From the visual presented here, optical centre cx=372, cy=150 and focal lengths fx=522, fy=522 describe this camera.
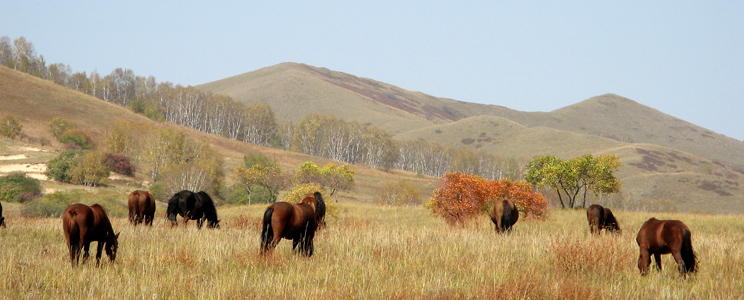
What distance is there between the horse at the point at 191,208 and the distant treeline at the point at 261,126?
123 meters

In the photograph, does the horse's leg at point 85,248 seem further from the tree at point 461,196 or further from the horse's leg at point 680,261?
the tree at point 461,196

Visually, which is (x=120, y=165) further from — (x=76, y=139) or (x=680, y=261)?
(x=680, y=261)

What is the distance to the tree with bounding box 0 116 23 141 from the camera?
7678 centimetres

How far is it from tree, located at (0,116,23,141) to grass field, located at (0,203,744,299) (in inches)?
3096

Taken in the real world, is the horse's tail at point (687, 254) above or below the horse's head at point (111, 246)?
above

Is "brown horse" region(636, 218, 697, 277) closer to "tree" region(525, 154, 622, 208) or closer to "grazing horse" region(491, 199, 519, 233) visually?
"grazing horse" region(491, 199, 519, 233)

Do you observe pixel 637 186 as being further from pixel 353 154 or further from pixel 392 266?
pixel 392 266

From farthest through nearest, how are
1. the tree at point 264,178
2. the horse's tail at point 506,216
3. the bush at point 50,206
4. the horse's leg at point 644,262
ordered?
the tree at point 264,178 < the bush at point 50,206 < the horse's tail at point 506,216 < the horse's leg at point 644,262

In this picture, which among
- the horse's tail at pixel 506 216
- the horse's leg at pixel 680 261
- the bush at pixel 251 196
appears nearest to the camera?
the horse's leg at pixel 680 261

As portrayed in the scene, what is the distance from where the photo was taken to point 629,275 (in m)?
8.91

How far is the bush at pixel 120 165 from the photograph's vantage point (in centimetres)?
6231

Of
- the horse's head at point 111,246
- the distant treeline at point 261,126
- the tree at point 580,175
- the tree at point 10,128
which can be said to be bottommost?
the horse's head at point 111,246

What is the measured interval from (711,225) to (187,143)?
66.7 meters

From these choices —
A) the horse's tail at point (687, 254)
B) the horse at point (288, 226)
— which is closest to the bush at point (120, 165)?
the horse at point (288, 226)
